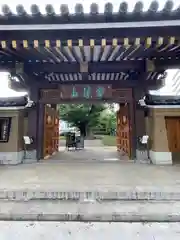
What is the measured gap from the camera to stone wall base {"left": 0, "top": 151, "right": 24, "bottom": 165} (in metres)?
6.59

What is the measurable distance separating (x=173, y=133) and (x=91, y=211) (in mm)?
4873

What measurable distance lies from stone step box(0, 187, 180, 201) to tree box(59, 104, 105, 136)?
12.8 m

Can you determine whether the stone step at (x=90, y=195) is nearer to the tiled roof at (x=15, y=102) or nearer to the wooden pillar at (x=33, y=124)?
the wooden pillar at (x=33, y=124)

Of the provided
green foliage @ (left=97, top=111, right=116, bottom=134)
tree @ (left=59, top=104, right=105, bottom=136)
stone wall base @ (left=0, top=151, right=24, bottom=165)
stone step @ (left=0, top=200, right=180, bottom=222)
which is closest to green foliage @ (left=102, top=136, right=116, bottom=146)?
tree @ (left=59, top=104, right=105, bottom=136)

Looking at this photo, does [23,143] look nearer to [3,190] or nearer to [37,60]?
[37,60]

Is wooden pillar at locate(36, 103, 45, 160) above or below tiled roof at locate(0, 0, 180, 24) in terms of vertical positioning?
below

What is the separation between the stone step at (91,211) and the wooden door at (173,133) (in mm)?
3959

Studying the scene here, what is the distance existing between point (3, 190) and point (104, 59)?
3518 millimetres

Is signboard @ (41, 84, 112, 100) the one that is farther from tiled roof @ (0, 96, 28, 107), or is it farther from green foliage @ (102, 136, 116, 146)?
green foliage @ (102, 136, 116, 146)

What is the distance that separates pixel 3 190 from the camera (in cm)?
367

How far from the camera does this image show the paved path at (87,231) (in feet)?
8.20

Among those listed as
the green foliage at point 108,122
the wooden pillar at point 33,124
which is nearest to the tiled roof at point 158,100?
the wooden pillar at point 33,124

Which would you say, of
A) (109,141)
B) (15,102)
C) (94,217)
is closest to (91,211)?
(94,217)

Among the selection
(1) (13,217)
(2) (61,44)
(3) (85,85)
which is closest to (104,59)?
(3) (85,85)
